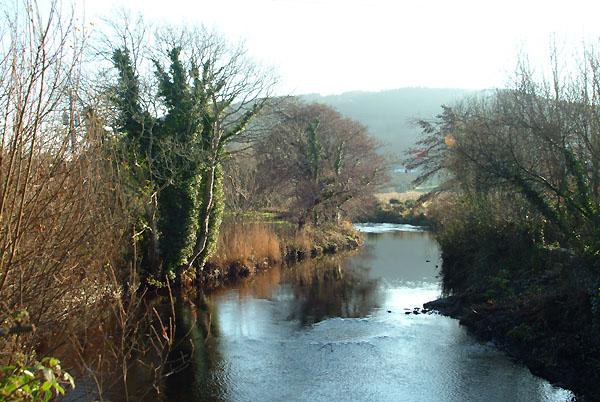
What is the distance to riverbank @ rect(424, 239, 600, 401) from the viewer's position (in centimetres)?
1019

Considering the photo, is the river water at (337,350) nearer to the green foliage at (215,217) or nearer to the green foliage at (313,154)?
the green foliage at (215,217)

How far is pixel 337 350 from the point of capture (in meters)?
12.8

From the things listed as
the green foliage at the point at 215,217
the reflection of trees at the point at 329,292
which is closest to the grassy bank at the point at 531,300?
the reflection of trees at the point at 329,292

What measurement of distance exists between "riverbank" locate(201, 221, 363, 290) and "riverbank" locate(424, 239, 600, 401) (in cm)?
898

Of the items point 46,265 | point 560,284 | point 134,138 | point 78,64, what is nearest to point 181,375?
point 46,265

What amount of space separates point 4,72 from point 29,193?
3.65 feet

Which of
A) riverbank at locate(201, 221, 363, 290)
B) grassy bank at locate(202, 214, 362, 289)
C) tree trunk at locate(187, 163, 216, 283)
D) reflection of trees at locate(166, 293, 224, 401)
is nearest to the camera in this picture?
reflection of trees at locate(166, 293, 224, 401)

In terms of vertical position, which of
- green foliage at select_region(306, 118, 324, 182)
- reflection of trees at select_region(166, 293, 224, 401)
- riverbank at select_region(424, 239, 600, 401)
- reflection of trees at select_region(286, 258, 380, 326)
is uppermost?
green foliage at select_region(306, 118, 324, 182)

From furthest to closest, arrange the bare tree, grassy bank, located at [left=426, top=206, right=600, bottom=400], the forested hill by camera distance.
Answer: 1. the forested hill
2. the bare tree
3. grassy bank, located at [left=426, top=206, right=600, bottom=400]

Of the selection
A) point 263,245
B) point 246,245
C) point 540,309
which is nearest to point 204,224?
point 246,245

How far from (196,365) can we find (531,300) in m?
7.84

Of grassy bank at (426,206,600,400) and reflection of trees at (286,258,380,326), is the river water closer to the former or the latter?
reflection of trees at (286,258,380,326)

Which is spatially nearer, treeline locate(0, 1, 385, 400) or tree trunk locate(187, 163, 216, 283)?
treeline locate(0, 1, 385, 400)

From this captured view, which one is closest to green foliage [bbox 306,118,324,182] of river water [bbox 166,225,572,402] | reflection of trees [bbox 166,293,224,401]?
river water [bbox 166,225,572,402]
